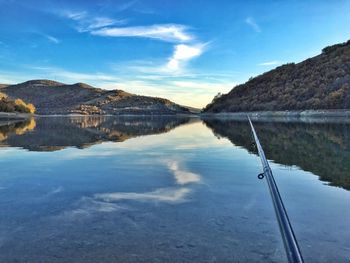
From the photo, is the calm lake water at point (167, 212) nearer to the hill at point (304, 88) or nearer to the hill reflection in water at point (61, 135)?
the hill reflection in water at point (61, 135)

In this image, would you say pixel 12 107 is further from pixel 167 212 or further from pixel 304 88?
pixel 167 212

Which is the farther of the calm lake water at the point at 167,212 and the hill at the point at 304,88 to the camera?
the hill at the point at 304,88

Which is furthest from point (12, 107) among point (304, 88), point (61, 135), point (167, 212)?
point (167, 212)

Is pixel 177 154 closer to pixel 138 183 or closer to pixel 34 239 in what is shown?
pixel 138 183

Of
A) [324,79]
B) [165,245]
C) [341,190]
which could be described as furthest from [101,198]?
[324,79]

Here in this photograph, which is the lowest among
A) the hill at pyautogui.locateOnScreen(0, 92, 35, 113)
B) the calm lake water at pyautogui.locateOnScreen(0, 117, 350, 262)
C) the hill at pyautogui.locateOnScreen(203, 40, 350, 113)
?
the calm lake water at pyautogui.locateOnScreen(0, 117, 350, 262)

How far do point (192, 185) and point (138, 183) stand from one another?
1.50 metres

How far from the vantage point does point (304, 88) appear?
103 m

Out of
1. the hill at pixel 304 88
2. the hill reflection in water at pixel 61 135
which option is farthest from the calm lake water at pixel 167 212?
the hill at pixel 304 88

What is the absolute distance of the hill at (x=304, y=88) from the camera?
83375 millimetres

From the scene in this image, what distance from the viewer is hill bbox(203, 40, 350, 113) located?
83.4 metres

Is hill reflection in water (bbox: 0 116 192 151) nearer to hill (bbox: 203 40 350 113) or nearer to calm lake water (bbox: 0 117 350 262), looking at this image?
calm lake water (bbox: 0 117 350 262)

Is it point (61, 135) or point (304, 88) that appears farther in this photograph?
point (304, 88)

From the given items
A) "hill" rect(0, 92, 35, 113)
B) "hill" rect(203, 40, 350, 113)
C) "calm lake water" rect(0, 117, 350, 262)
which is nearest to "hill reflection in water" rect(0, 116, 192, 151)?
"calm lake water" rect(0, 117, 350, 262)
